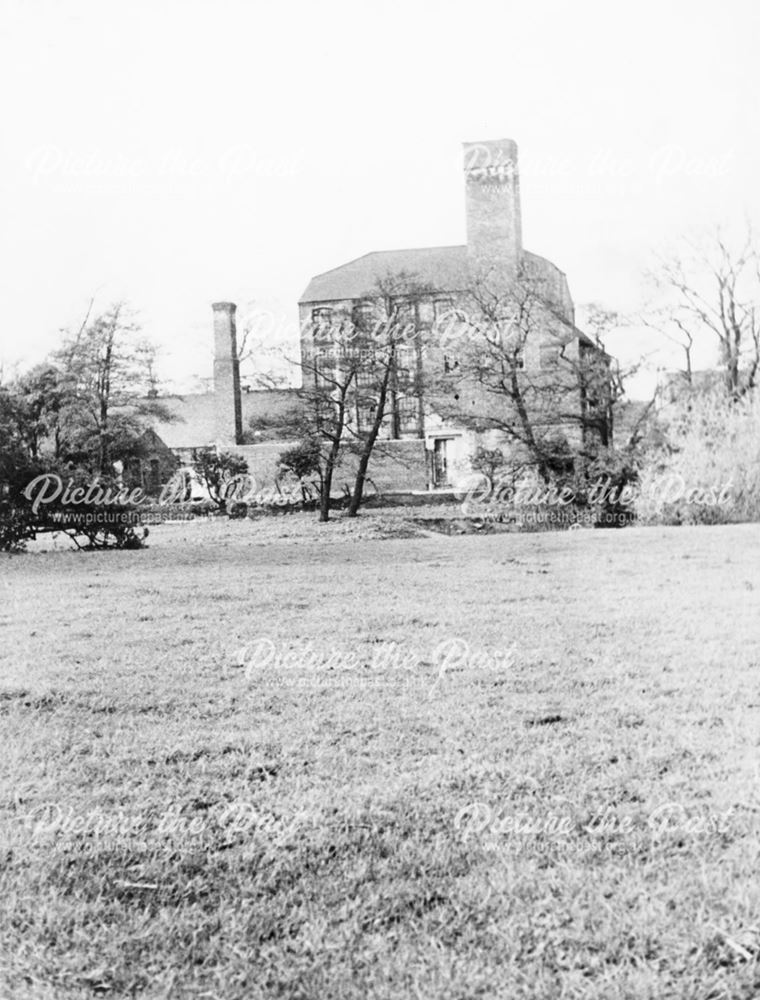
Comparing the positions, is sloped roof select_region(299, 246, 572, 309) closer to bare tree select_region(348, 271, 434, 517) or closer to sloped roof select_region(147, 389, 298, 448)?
bare tree select_region(348, 271, 434, 517)

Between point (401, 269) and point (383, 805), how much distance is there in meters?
23.6

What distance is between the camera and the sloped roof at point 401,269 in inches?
1023

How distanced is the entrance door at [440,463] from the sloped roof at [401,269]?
5.79 metres

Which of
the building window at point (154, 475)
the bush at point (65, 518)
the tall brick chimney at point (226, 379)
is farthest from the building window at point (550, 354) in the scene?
the bush at point (65, 518)

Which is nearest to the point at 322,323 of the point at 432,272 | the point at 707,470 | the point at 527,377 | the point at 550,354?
the point at 432,272

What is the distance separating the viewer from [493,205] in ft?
45.1

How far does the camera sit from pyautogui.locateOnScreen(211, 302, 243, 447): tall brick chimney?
3372cm

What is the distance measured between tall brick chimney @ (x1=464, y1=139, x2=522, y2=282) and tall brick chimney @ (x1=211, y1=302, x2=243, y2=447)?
11010 millimetres

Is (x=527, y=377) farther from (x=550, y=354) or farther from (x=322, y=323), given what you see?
(x=322, y=323)

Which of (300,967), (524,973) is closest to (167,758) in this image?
(300,967)

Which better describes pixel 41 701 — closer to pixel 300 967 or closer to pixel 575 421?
pixel 300 967

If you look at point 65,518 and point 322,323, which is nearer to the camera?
point 65,518

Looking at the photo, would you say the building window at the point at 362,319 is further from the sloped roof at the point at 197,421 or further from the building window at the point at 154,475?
the sloped roof at the point at 197,421

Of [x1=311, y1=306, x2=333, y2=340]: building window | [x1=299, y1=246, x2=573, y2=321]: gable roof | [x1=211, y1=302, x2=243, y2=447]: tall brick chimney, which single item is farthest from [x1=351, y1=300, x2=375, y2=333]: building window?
[x1=211, y1=302, x2=243, y2=447]: tall brick chimney
